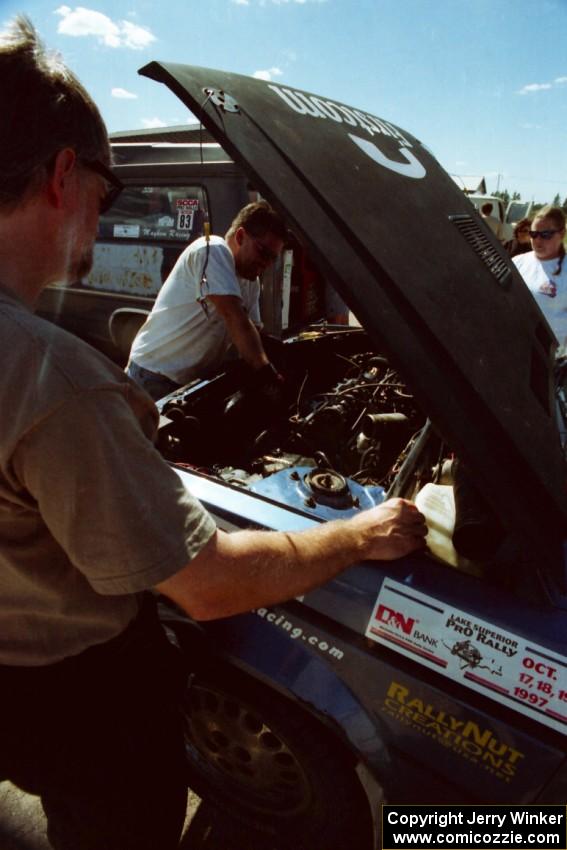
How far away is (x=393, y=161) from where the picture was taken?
1.54 m

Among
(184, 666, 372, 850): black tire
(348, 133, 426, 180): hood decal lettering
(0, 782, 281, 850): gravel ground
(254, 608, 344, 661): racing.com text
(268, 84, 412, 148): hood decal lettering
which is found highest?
(268, 84, 412, 148): hood decal lettering

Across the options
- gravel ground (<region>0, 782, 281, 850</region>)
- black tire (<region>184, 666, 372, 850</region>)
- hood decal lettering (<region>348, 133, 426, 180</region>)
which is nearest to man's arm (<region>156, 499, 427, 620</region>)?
black tire (<region>184, 666, 372, 850</region>)

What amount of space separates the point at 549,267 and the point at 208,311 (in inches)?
121

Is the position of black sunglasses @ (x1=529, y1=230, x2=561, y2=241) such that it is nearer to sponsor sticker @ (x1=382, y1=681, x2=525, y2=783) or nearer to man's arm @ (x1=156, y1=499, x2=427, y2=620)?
man's arm @ (x1=156, y1=499, x2=427, y2=620)

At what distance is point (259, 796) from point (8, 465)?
59.6 inches

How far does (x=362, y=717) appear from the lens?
1359mm

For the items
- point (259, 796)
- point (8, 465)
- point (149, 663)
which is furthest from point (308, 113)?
point (259, 796)

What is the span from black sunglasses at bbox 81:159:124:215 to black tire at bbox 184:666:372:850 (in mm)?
1295

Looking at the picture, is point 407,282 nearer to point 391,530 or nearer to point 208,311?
Answer: point 391,530

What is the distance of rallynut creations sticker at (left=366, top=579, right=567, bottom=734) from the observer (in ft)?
3.79

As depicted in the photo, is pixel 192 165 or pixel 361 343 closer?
pixel 361 343

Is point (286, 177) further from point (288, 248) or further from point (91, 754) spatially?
point (288, 248)

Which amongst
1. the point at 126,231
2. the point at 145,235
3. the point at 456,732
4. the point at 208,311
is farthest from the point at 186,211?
the point at 456,732

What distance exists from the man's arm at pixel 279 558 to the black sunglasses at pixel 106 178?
2.41 feet
